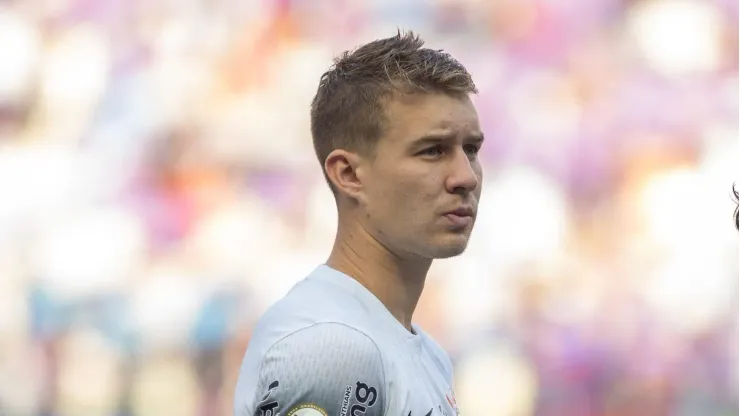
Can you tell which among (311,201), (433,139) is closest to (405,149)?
(433,139)

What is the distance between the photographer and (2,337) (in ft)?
12.3

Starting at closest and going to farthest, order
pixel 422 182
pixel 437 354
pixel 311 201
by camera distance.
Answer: pixel 422 182 < pixel 437 354 < pixel 311 201

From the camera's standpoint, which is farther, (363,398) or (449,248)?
(449,248)

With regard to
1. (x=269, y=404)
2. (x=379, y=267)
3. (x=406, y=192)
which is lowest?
(x=269, y=404)

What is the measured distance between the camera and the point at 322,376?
50.6 inches

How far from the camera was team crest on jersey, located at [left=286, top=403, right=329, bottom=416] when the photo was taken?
1.27 m

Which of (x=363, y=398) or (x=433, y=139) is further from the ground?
(x=433, y=139)

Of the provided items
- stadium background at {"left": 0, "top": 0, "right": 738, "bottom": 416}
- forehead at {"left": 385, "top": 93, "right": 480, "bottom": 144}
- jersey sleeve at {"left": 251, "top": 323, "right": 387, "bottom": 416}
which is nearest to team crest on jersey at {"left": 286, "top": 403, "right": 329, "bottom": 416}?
jersey sleeve at {"left": 251, "top": 323, "right": 387, "bottom": 416}

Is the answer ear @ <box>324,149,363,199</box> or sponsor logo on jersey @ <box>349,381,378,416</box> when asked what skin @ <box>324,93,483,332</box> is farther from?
sponsor logo on jersey @ <box>349,381,378,416</box>

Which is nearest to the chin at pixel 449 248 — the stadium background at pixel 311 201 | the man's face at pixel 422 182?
the man's face at pixel 422 182

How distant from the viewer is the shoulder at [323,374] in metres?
1.28

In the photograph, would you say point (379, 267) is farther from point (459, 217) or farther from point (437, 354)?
point (437, 354)

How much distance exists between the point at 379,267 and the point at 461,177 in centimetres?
20

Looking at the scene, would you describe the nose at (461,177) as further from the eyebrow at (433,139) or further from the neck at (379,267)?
the neck at (379,267)
